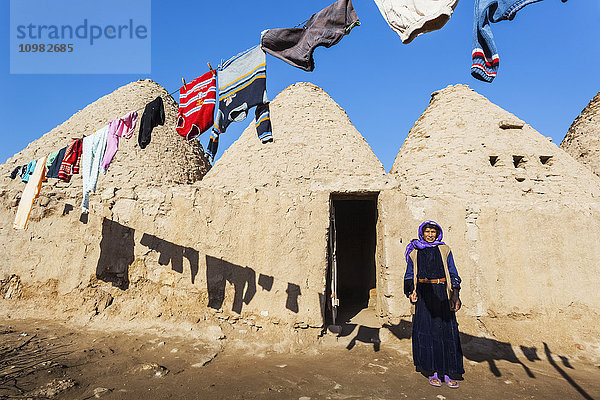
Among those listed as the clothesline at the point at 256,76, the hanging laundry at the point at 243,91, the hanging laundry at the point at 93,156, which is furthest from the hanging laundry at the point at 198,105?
the hanging laundry at the point at 93,156

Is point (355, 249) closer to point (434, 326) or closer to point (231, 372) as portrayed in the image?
point (434, 326)

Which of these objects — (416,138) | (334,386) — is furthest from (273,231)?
(416,138)

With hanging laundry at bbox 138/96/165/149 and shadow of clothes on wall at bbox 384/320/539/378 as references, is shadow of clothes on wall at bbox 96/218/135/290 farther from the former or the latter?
shadow of clothes on wall at bbox 384/320/539/378

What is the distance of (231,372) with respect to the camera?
149 inches

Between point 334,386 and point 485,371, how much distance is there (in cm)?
196

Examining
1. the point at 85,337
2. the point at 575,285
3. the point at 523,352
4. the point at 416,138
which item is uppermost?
the point at 416,138

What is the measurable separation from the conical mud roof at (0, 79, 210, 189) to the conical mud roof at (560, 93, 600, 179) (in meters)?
17.3

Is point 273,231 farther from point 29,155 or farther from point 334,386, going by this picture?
point 29,155

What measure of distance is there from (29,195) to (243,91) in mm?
4036

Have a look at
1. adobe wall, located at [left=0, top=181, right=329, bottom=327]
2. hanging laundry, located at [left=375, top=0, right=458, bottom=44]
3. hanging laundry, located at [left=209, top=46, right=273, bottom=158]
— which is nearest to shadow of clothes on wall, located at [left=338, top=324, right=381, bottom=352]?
adobe wall, located at [left=0, top=181, right=329, bottom=327]

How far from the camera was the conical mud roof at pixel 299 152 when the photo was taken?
31.2 feet

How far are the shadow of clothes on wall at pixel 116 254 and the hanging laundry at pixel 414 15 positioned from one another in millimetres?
4749

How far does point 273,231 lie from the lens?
502cm

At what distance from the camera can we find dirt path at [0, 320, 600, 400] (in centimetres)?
321
